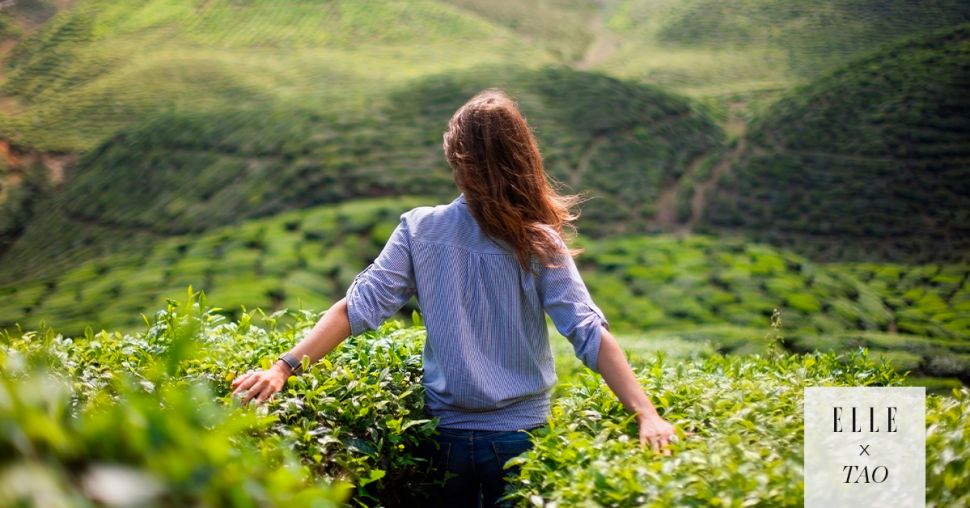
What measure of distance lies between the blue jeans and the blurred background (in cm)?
523

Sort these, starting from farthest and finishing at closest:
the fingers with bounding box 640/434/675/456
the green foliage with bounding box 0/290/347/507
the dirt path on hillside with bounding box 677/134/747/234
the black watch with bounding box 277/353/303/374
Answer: the dirt path on hillside with bounding box 677/134/747/234 → the black watch with bounding box 277/353/303/374 → the fingers with bounding box 640/434/675/456 → the green foliage with bounding box 0/290/347/507

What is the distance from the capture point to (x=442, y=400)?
2025 mm

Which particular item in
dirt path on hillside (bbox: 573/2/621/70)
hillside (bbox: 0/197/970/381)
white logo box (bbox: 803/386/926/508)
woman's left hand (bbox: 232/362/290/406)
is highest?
dirt path on hillside (bbox: 573/2/621/70)

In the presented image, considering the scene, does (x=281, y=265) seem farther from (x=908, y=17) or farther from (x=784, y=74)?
(x=908, y=17)

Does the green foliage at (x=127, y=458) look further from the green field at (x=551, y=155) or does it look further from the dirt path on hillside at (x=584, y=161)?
the dirt path on hillside at (x=584, y=161)

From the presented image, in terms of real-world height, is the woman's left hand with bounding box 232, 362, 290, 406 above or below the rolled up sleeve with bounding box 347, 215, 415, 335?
below

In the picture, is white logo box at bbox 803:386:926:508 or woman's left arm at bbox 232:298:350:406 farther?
woman's left arm at bbox 232:298:350:406

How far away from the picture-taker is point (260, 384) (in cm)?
190

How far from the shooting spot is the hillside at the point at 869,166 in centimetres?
883

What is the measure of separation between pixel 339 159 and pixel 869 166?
602 cm

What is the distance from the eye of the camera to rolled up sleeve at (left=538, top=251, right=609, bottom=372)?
1889 mm

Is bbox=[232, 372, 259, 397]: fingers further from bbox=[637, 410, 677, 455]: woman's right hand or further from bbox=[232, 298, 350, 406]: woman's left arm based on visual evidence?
bbox=[637, 410, 677, 455]: woman's right hand

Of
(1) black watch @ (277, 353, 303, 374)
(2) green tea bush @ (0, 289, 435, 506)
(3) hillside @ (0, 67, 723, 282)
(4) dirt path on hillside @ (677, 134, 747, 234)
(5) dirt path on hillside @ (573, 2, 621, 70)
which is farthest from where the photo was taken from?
(5) dirt path on hillside @ (573, 2, 621, 70)

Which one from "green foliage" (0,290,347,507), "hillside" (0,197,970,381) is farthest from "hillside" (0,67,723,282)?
"green foliage" (0,290,347,507)
